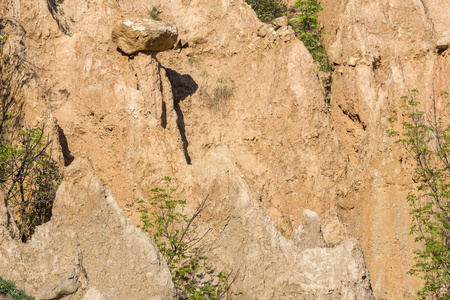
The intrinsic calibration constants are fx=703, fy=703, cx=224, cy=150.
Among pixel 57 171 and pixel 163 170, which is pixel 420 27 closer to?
pixel 163 170

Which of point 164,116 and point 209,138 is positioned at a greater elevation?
point 164,116

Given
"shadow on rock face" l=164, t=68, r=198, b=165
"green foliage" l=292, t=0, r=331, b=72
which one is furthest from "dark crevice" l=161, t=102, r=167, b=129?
"green foliage" l=292, t=0, r=331, b=72

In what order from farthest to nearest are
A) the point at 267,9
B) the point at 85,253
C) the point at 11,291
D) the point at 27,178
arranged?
the point at 267,9 → the point at 27,178 → the point at 85,253 → the point at 11,291

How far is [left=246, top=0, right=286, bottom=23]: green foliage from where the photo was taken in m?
26.7

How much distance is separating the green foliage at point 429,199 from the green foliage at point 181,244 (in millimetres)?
5271

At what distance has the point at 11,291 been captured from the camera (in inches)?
504

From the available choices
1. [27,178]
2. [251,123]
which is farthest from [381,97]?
[27,178]

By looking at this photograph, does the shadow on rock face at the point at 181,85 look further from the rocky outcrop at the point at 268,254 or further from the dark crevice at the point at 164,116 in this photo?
the rocky outcrop at the point at 268,254

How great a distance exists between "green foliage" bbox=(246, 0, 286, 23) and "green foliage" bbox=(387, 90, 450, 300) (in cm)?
772

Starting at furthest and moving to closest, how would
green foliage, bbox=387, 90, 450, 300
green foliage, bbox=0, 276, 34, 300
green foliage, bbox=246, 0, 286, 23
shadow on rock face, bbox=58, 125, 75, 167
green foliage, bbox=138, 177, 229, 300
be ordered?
green foliage, bbox=246, 0, 286, 23
shadow on rock face, bbox=58, 125, 75, 167
green foliage, bbox=387, 90, 450, 300
green foliage, bbox=138, 177, 229, 300
green foliage, bbox=0, 276, 34, 300

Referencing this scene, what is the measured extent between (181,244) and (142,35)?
20.6ft

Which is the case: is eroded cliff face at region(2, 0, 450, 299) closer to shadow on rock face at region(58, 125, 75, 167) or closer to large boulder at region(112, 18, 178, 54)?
shadow on rock face at region(58, 125, 75, 167)

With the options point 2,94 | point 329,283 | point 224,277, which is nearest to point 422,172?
point 329,283

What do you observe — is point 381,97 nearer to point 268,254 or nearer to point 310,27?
point 310,27
